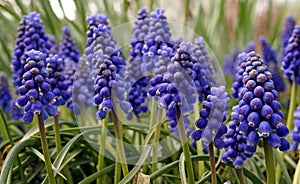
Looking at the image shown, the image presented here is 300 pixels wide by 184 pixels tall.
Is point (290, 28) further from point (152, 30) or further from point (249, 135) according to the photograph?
point (249, 135)

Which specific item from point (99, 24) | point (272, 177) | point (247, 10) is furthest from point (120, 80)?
point (247, 10)

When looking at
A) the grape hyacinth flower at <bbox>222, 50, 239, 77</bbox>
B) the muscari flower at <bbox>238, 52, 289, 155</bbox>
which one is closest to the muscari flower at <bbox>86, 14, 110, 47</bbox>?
the muscari flower at <bbox>238, 52, 289, 155</bbox>

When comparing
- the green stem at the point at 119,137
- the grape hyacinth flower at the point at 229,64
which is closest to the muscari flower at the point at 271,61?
the grape hyacinth flower at the point at 229,64

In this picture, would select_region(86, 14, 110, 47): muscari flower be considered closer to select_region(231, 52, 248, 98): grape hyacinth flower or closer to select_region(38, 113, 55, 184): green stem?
select_region(38, 113, 55, 184): green stem

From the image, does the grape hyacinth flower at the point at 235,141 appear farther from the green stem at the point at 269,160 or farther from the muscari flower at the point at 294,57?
the muscari flower at the point at 294,57

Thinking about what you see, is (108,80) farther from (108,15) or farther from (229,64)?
(229,64)

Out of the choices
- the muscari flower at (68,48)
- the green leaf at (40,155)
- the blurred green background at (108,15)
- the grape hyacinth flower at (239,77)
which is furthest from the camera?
the blurred green background at (108,15)

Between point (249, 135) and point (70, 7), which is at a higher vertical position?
point (70, 7)
